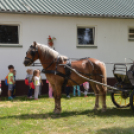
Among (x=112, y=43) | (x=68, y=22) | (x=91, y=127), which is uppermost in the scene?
(x=68, y=22)

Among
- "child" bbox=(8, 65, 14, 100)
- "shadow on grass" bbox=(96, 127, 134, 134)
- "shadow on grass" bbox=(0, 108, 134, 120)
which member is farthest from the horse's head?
"child" bbox=(8, 65, 14, 100)

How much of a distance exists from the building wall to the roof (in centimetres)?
35

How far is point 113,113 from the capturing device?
684cm

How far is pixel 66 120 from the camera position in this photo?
6094mm

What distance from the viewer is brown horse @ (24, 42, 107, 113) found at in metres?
6.60

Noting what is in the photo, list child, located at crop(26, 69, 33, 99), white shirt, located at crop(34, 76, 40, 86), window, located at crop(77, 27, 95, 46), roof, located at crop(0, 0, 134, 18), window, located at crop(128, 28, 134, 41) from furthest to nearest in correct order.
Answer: window, located at crop(128, 28, 134, 41) < window, located at crop(77, 27, 95, 46) < roof, located at crop(0, 0, 134, 18) < child, located at crop(26, 69, 33, 99) < white shirt, located at crop(34, 76, 40, 86)

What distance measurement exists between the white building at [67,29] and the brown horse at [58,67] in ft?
12.8

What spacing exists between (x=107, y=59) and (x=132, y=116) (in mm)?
5442

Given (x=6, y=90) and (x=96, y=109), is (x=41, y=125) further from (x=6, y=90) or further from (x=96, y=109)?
(x=6, y=90)

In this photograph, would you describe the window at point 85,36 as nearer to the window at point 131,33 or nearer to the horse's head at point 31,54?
the window at point 131,33

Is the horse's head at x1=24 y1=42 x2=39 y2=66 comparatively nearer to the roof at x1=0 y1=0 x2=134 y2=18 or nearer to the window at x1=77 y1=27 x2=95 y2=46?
the roof at x1=0 y1=0 x2=134 y2=18

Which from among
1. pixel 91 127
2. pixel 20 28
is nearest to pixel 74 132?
pixel 91 127

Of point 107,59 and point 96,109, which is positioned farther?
point 107,59

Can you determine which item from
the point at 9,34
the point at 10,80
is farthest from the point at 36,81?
the point at 9,34
